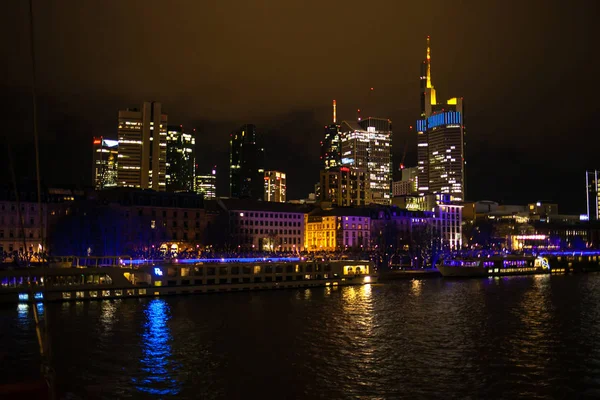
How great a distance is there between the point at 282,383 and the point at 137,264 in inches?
1768

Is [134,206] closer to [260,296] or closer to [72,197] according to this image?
[72,197]

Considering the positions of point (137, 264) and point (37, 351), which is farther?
point (137, 264)

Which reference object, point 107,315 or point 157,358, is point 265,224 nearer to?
point 107,315

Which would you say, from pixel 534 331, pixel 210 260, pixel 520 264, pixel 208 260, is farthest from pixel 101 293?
pixel 520 264

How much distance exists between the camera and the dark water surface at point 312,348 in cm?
3130

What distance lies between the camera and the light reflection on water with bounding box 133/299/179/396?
31141 mm

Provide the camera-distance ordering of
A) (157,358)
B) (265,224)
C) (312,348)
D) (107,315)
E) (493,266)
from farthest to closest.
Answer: (265,224), (493,266), (107,315), (312,348), (157,358)

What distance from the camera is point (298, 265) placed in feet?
274

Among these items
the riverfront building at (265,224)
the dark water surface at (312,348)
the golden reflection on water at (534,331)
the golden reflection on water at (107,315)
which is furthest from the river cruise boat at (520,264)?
the golden reflection on water at (107,315)

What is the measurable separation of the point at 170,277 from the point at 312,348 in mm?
34931

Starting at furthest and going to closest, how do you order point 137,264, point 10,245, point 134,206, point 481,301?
point 134,206 → point 10,245 → point 137,264 → point 481,301

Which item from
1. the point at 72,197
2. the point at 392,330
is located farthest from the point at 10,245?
the point at 392,330

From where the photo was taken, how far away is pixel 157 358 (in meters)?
37.2

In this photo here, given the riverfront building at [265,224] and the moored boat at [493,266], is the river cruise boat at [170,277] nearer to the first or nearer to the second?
the moored boat at [493,266]
